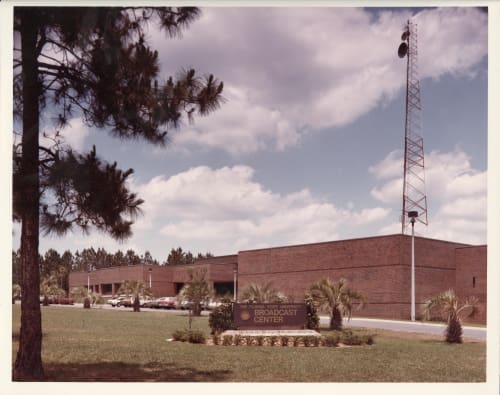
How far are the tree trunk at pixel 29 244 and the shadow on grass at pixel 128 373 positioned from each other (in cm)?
71

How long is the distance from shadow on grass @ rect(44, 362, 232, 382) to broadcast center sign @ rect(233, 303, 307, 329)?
7222 mm

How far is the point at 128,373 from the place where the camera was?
12.8m

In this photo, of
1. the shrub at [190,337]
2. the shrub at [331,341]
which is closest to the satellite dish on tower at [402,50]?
the shrub at [331,341]

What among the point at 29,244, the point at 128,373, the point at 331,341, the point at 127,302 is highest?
the point at 29,244

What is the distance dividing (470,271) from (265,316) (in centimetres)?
2451

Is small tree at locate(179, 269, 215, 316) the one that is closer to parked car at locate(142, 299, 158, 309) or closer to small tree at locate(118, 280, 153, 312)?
small tree at locate(118, 280, 153, 312)

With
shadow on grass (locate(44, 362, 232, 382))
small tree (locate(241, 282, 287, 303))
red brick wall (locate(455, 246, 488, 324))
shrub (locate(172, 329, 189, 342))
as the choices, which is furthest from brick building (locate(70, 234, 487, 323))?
shadow on grass (locate(44, 362, 232, 382))

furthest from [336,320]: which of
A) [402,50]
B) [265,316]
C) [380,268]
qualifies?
[402,50]

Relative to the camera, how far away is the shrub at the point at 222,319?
21406 mm

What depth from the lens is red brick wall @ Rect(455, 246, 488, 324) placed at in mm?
39438

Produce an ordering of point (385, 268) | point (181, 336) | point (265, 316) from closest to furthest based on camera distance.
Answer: point (181, 336)
point (265, 316)
point (385, 268)

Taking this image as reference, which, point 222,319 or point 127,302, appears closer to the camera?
point 222,319

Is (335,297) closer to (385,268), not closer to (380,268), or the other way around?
(385,268)

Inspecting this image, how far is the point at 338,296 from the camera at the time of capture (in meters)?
23.9
